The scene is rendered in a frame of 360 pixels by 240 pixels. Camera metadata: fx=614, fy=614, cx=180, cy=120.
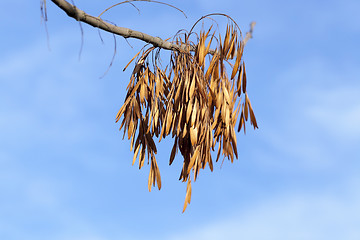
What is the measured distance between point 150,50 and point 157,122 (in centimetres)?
47

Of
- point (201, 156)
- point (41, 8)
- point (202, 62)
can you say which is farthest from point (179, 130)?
point (41, 8)

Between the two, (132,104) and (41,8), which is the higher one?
(132,104)

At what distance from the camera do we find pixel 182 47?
4004mm

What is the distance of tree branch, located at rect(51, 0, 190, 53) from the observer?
317cm

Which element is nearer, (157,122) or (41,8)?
(41,8)

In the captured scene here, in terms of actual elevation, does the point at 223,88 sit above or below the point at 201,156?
above

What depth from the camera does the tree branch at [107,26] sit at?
3.17 meters

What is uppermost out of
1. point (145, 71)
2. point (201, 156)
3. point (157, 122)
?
point (145, 71)

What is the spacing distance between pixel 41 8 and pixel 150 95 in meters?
1.28

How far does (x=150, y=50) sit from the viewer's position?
400 cm

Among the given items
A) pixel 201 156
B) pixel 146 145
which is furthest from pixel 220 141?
pixel 146 145

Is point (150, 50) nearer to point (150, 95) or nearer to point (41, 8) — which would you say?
point (150, 95)

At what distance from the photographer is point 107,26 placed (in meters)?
3.44

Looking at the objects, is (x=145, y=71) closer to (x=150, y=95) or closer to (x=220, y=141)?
(x=150, y=95)
